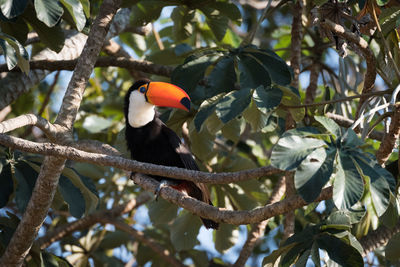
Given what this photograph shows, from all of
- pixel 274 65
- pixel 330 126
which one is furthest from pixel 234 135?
pixel 330 126

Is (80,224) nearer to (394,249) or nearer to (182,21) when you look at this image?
(182,21)

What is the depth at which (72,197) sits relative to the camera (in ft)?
11.5

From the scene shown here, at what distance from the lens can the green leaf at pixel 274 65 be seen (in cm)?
346

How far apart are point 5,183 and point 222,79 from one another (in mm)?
1485

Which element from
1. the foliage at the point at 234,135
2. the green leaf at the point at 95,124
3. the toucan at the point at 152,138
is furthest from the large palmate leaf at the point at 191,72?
the green leaf at the point at 95,124

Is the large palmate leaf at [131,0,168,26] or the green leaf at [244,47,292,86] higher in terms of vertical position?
the green leaf at [244,47,292,86]

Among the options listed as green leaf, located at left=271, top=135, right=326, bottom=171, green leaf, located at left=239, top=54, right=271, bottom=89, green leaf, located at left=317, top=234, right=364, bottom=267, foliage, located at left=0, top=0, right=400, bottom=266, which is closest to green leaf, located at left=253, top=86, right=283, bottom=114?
foliage, located at left=0, top=0, right=400, bottom=266

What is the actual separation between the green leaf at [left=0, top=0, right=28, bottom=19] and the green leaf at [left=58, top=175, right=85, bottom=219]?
114cm

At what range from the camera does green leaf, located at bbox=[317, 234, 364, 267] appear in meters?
2.78

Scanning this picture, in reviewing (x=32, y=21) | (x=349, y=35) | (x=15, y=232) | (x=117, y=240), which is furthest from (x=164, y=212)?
A: (x=349, y=35)

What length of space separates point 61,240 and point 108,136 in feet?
3.99

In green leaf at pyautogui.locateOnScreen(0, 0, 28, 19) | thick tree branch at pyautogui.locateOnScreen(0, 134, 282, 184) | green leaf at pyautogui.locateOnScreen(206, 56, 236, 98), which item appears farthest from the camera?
green leaf at pyautogui.locateOnScreen(206, 56, 236, 98)

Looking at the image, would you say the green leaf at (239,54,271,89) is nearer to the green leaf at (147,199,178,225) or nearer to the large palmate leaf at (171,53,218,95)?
the large palmate leaf at (171,53,218,95)

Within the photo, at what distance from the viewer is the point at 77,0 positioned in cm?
303
